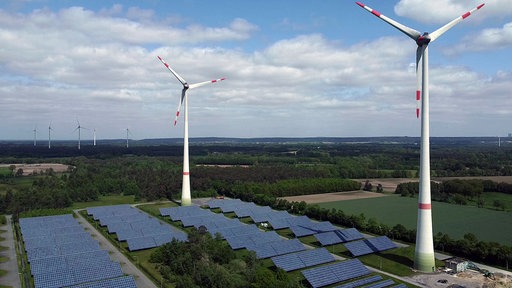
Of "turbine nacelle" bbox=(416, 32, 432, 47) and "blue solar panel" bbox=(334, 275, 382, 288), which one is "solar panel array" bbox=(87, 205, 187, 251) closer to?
"blue solar panel" bbox=(334, 275, 382, 288)

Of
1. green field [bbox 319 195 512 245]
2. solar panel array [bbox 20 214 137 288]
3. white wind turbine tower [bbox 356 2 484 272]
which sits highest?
white wind turbine tower [bbox 356 2 484 272]

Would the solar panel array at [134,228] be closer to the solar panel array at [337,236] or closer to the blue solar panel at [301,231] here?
the blue solar panel at [301,231]

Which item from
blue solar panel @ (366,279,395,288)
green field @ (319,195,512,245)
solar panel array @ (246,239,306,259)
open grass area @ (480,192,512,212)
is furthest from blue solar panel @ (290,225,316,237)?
open grass area @ (480,192,512,212)

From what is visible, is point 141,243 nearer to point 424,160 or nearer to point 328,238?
point 328,238

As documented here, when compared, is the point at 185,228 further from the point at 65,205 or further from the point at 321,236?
the point at 65,205

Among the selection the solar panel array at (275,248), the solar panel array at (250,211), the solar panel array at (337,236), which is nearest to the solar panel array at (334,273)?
the solar panel array at (275,248)
